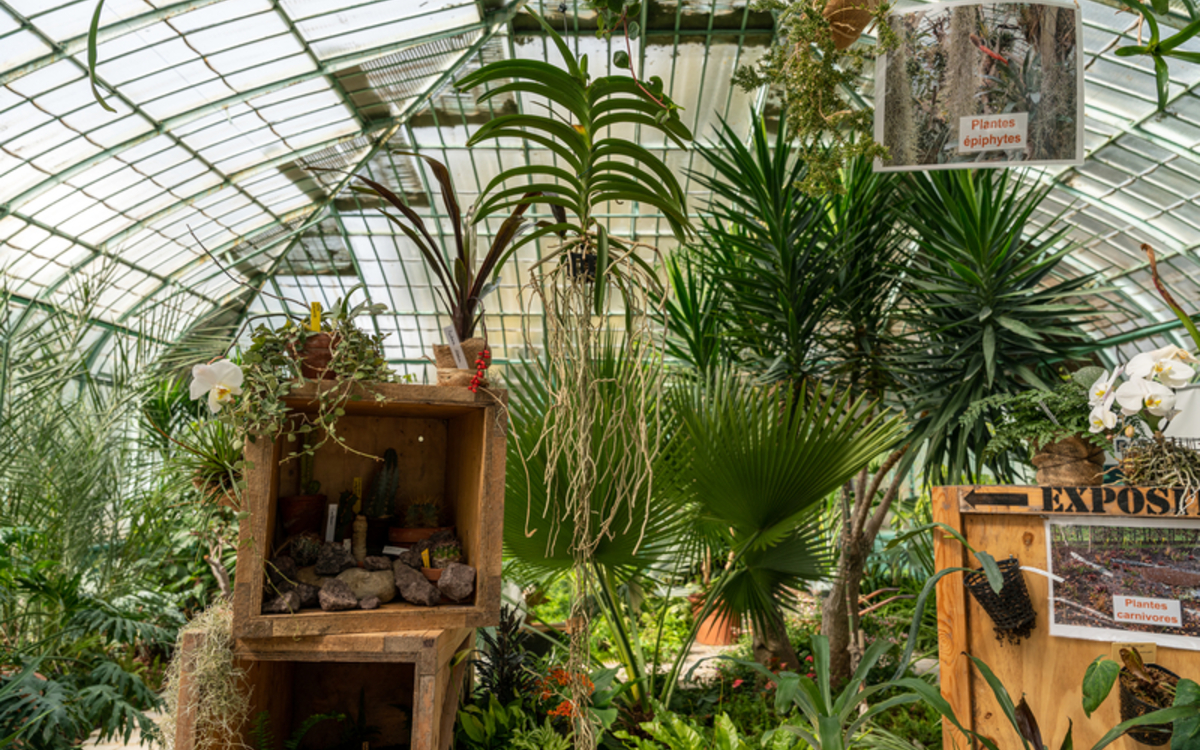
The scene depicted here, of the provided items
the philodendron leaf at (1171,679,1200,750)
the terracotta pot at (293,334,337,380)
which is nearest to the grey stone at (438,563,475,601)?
the terracotta pot at (293,334,337,380)

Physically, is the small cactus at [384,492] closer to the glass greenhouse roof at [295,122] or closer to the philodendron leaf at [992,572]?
the philodendron leaf at [992,572]

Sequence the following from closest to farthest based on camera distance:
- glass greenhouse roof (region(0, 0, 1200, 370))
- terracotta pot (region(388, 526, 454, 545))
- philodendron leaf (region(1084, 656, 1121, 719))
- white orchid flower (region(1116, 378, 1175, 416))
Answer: philodendron leaf (region(1084, 656, 1121, 719)) → white orchid flower (region(1116, 378, 1175, 416)) → terracotta pot (region(388, 526, 454, 545)) → glass greenhouse roof (region(0, 0, 1200, 370))

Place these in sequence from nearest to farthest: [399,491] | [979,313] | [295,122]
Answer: [399,491] → [979,313] → [295,122]

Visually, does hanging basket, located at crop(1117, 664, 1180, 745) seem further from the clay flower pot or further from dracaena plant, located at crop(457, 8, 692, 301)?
the clay flower pot

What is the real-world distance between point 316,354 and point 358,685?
3.77ft

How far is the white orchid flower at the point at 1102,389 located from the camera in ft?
6.30

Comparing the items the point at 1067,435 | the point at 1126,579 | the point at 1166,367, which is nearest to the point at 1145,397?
the point at 1166,367

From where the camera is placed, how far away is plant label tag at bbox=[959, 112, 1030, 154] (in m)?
1.84

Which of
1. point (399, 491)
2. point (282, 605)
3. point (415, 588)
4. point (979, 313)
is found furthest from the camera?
point (979, 313)

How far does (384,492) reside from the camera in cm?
212

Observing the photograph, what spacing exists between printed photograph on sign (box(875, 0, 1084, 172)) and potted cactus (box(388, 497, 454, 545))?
147 cm

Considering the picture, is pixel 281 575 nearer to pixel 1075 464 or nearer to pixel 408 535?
pixel 408 535

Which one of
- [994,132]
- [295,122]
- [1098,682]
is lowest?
[1098,682]

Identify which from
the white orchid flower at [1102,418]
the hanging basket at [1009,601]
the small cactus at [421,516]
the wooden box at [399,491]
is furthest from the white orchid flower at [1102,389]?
the small cactus at [421,516]
